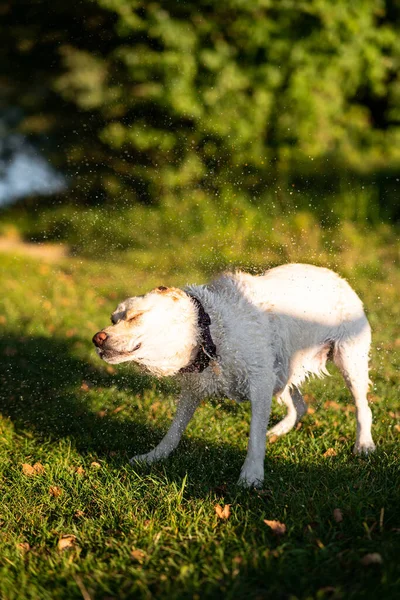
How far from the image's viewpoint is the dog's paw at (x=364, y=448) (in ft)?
13.0

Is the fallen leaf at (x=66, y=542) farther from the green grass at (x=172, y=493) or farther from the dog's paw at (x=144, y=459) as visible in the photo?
the dog's paw at (x=144, y=459)

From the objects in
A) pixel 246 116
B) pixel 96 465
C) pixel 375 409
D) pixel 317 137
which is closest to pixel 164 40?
pixel 246 116

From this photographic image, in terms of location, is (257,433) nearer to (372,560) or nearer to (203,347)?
(203,347)

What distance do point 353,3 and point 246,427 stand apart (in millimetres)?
9679

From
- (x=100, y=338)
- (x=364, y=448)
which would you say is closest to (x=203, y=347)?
(x=100, y=338)

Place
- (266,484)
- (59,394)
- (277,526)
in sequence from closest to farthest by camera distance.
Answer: (277,526)
(266,484)
(59,394)

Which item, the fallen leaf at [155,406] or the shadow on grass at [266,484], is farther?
the fallen leaf at [155,406]

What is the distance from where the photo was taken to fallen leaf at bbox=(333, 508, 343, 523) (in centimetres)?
A: 293

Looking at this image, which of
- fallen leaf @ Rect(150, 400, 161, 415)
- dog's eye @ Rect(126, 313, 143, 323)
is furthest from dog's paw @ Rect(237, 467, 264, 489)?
fallen leaf @ Rect(150, 400, 161, 415)

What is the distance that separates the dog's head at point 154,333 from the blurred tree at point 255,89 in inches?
358

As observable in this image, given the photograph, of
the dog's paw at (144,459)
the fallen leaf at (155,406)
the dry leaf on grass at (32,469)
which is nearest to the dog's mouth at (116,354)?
the dog's paw at (144,459)

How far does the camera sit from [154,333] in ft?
10.3

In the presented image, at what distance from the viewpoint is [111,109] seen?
48.0 feet

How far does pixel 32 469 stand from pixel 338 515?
1.77 meters
